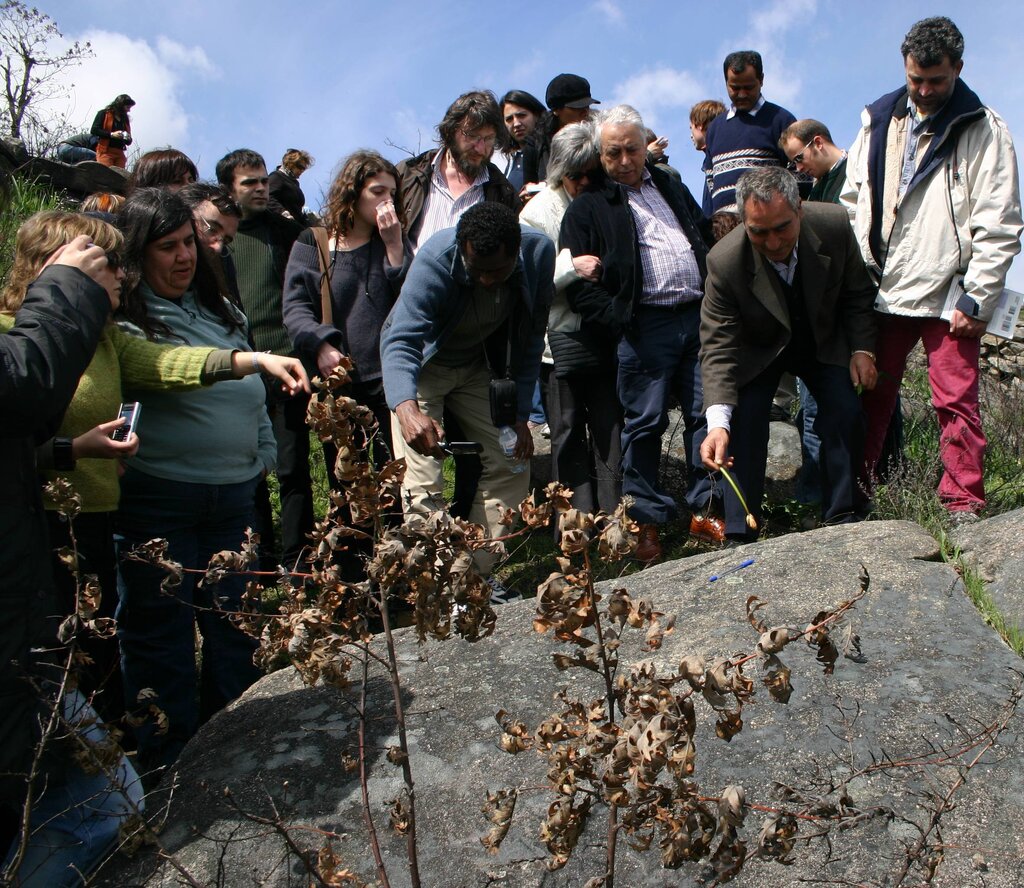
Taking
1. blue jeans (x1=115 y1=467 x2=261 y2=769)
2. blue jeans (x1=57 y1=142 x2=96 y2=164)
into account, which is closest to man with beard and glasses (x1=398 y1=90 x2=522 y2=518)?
blue jeans (x1=115 y1=467 x2=261 y2=769)

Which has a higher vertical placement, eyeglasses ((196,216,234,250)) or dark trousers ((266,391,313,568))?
eyeglasses ((196,216,234,250))

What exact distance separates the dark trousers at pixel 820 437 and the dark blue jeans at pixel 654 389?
44cm

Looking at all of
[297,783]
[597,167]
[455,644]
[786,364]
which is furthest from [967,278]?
[297,783]

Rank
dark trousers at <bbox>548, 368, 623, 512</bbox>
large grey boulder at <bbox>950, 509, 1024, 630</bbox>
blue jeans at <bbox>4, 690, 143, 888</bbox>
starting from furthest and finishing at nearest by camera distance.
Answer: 1. dark trousers at <bbox>548, 368, 623, 512</bbox>
2. large grey boulder at <bbox>950, 509, 1024, 630</bbox>
3. blue jeans at <bbox>4, 690, 143, 888</bbox>

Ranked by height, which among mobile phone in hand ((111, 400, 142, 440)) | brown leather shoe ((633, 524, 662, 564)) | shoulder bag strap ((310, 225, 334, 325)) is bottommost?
brown leather shoe ((633, 524, 662, 564))

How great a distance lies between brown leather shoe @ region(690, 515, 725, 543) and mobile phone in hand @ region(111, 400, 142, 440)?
2861 millimetres

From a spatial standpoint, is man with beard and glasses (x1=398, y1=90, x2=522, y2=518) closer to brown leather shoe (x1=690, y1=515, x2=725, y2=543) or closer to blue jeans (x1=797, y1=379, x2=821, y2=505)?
brown leather shoe (x1=690, y1=515, x2=725, y2=543)

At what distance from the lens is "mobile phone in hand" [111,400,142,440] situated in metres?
2.96

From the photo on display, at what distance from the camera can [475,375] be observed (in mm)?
4727

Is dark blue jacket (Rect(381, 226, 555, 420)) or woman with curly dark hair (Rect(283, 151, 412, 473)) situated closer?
dark blue jacket (Rect(381, 226, 555, 420))

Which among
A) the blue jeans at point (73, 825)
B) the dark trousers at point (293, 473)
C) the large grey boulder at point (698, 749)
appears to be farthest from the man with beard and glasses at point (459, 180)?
the blue jeans at point (73, 825)

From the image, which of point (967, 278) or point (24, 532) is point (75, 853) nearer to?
point (24, 532)

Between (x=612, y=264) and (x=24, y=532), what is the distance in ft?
11.0

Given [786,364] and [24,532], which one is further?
[786,364]
